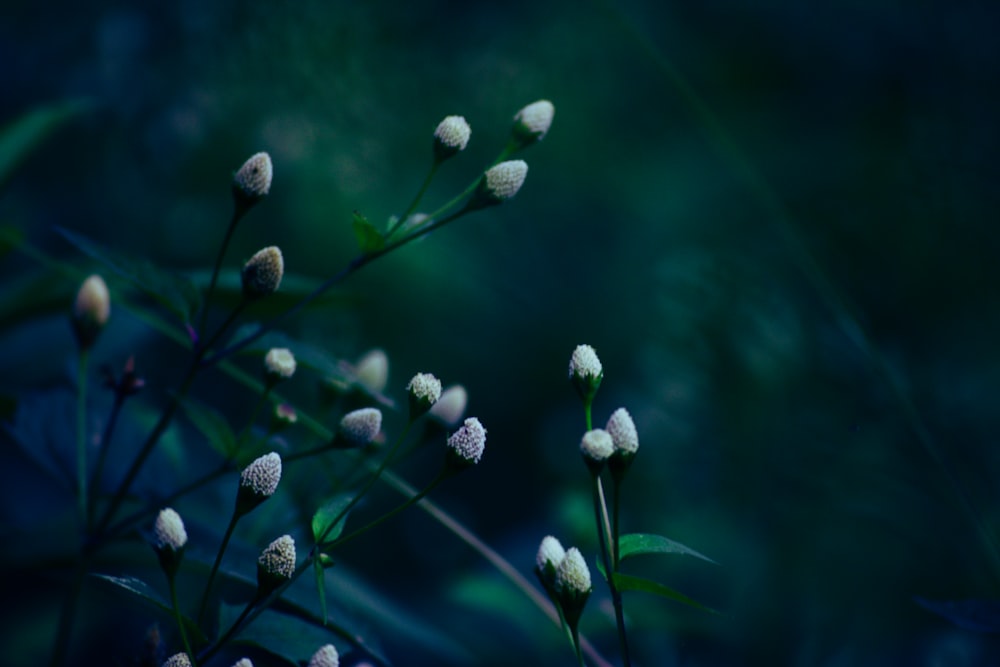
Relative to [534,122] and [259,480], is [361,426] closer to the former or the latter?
[259,480]

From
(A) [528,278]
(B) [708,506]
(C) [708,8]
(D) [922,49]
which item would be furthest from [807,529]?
(C) [708,8]

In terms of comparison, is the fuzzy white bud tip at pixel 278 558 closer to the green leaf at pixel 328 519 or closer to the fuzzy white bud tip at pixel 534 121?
the green leaf at pixel 328 519

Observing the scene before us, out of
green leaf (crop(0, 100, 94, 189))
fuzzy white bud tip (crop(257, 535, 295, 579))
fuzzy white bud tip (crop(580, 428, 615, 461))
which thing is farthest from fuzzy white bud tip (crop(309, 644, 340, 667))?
green leaf (crop(0, 100, 94, 189))

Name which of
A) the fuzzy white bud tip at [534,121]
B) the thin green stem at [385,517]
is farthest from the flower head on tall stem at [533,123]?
the thin green stem at [385,517]

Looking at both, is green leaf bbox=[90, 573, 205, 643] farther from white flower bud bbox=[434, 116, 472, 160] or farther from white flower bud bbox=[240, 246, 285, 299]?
white flower bud bbox=[434, 116, 472, 160]

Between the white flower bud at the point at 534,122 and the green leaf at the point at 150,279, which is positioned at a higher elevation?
the white flower bud at the point at 534,122

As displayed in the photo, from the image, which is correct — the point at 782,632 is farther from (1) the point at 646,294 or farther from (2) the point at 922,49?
(2) the point at 922,49
